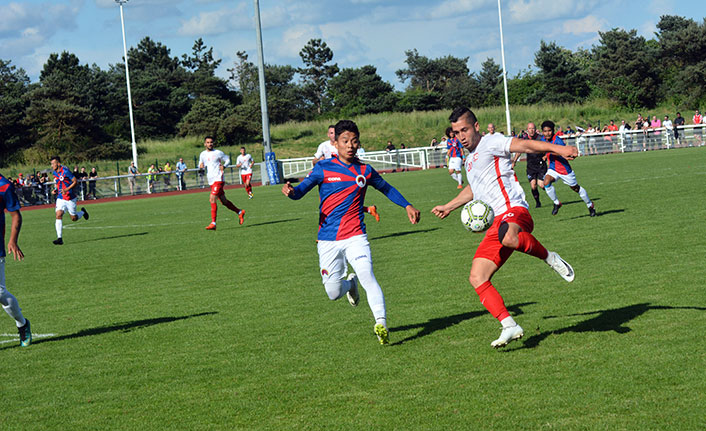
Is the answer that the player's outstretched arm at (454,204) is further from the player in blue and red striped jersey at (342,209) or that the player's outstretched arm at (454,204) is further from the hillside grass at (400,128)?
the hillside grass at (400,128)

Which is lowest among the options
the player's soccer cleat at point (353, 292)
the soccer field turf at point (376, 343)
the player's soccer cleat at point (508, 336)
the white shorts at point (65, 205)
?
the soccer field turf at point (376, 343)

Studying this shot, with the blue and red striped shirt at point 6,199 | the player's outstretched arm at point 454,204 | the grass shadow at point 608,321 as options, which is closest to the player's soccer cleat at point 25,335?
the blue and red striped shirt at point 6,199

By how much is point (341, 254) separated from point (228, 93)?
89884 mm

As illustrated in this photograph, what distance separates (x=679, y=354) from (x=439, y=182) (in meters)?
26.8

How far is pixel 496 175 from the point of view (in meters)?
6.87

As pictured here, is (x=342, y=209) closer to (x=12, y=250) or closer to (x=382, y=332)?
(x=382, y=332)

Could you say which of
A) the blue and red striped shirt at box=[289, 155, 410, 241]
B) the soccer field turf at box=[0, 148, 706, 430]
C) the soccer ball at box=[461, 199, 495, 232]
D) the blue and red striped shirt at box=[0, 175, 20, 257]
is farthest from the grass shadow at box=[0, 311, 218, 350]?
the soccer ball at box=[461, 199, 495, 232]

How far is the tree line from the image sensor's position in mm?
72188

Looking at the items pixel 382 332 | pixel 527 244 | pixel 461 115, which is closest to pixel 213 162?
pixel 382 332

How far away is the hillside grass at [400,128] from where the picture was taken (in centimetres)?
6825

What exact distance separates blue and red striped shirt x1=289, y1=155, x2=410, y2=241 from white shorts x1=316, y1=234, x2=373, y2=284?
0.06m

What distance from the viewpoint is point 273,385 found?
612 cm

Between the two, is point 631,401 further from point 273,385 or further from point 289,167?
point 289,167

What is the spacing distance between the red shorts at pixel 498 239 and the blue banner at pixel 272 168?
123 feet
